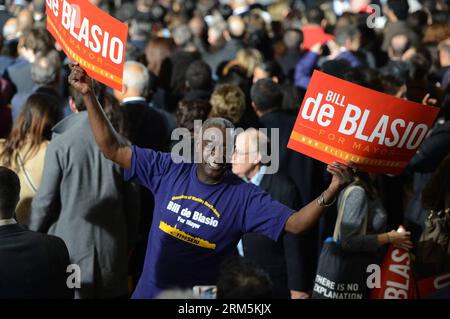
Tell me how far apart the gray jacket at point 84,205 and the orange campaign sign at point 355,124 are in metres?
1.61

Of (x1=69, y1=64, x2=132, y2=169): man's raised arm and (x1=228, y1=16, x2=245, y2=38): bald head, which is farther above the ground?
(x1=228, y1=16, x2=245, y2=38): bald head

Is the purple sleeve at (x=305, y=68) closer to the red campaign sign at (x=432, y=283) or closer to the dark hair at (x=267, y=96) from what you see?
the dark hair at (x=267, y=96)

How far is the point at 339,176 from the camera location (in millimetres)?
4066

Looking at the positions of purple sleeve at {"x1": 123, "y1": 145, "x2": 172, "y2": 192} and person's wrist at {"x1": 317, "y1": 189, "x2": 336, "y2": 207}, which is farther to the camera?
purple sleeve at {"x1": 123, "y1": 145, "x2": 172, "y2": 192}

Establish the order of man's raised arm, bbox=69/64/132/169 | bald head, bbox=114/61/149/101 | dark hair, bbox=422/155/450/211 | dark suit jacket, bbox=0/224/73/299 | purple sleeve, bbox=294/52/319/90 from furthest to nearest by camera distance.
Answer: purple sleeve, bbox=294/52/319/90 < bald head, bbox=114/61/149/101 < dark hair, bbox=422/155/450/211 < man's raised arm, bbox=69/64/132/169 < dark suit jacket, bbox=0/224/73/299

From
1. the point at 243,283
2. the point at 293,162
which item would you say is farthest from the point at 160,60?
the point at 243,283

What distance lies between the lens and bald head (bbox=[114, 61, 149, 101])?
6.63 metres

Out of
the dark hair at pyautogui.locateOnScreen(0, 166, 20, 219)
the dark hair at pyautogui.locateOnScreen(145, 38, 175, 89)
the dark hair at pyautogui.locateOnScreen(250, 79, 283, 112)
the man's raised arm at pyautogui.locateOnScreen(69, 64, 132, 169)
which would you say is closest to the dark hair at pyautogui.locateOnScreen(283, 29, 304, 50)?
the dark hair at pyautogui.locateOnScreen(145, 38, 175, 89)

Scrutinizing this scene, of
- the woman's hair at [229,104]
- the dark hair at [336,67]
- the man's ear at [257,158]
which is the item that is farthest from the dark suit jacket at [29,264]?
the dark hair at [336,67]

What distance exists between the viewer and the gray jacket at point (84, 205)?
5.31 metres

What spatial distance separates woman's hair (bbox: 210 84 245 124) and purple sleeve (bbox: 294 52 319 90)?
317cm

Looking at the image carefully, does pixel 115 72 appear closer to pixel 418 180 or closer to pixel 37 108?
pixel 37 108

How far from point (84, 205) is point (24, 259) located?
1498 mm

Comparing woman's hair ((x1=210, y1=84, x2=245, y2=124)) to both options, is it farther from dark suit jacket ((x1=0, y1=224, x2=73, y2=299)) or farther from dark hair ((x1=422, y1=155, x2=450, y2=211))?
dark suit jacket ((x1=0, y1=224, x2=73, y2=299))
